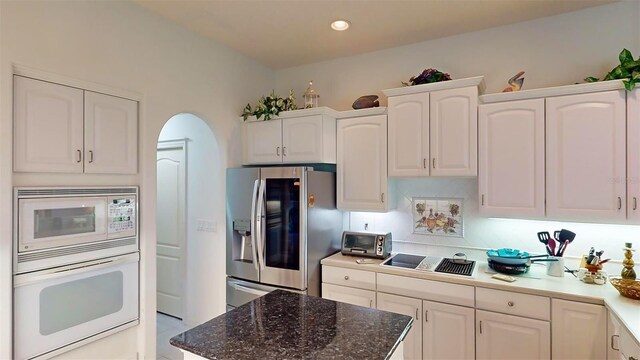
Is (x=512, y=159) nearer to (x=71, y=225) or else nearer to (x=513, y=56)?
(x=513, y=56)

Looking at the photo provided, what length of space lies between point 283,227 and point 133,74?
159 cm

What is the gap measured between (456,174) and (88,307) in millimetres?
2673

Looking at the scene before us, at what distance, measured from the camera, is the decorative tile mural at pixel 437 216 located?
2869 mm

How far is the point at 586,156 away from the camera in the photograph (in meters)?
2.18

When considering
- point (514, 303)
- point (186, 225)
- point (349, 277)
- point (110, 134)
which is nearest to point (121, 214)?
point (110, 134)

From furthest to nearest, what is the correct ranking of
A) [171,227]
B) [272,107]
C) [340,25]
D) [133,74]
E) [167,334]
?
1. [171,227]
2. [167,334]
3. [272,107]
4. [340,25]
5. [133,74]

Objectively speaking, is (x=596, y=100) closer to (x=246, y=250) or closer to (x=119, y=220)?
(x=246, y=250)

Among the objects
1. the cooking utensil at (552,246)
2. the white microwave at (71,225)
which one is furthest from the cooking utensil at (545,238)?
the white microwave at (71,225)

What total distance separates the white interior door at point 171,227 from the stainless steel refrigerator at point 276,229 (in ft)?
2.93

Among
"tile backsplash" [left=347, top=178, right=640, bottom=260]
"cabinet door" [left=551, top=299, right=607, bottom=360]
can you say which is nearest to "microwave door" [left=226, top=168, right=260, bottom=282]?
"tile backsplash" [left=347, top=178, right=640, bottom=260]

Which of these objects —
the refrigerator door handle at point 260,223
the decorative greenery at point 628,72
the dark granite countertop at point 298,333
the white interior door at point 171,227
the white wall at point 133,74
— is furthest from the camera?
the white interior door at point 171,227

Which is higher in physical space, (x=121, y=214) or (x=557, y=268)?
(x=121, y=214)

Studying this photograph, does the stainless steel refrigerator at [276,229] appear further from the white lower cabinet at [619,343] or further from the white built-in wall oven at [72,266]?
the white lower cabinet at [619,343]

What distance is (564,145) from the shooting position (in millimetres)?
2242
